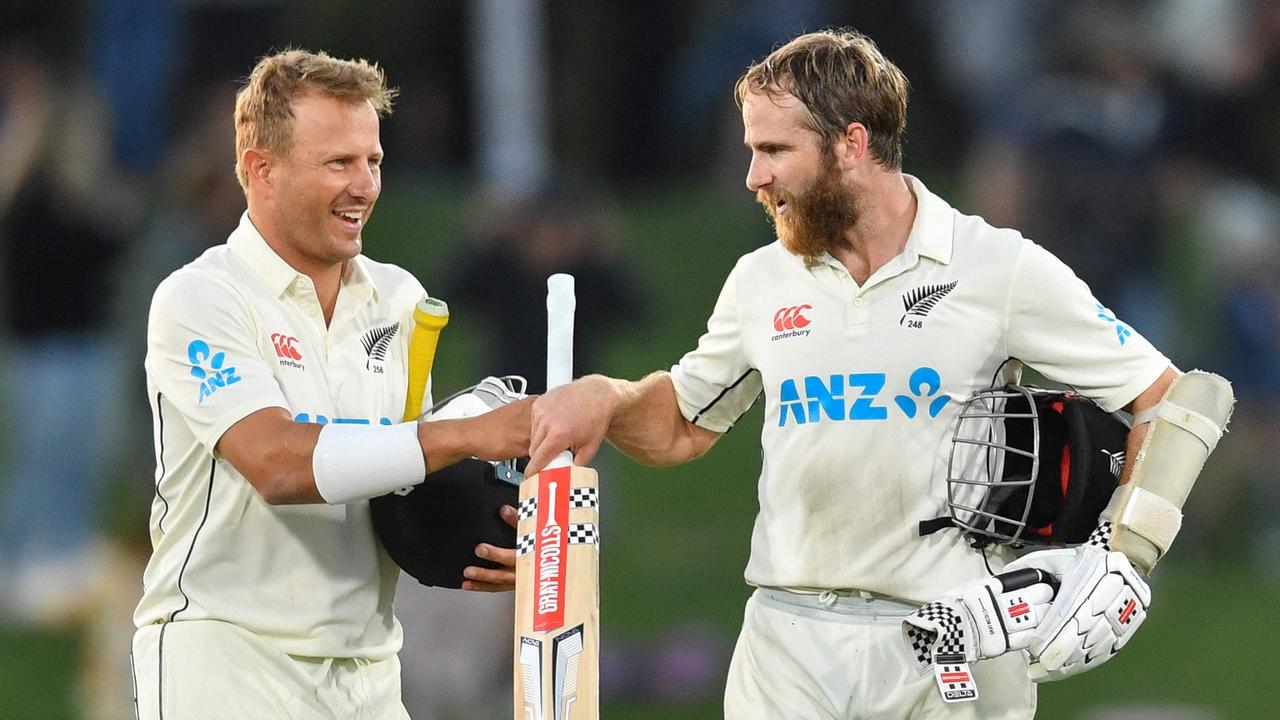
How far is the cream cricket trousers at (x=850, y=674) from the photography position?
11.3ft

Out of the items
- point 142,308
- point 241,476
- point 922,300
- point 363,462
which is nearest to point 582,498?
point 363,462

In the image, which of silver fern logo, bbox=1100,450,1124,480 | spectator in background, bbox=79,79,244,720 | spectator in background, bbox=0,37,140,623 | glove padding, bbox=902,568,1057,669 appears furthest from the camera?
spectator in background, bbox=0,37,140,623

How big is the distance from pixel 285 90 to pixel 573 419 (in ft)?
2.69

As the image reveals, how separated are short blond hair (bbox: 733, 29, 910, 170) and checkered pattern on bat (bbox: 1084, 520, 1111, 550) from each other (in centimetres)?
77

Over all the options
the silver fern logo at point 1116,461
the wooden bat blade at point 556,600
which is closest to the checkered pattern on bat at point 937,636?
the silver fern logo at point 1116,461

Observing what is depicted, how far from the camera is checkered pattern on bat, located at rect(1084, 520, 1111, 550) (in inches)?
133

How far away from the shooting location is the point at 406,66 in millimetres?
9547

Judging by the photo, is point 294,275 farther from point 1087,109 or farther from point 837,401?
point 1087,109

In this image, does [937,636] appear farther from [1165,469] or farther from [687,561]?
[687,561]

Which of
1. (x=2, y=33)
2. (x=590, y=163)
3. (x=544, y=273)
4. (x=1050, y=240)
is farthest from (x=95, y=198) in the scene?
(x=1050, y=240)

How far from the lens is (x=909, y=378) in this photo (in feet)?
11.4

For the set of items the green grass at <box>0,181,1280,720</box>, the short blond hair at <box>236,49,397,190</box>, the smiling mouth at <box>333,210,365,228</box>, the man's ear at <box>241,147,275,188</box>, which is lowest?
the green grass at <box>0,181,1280,720</box>

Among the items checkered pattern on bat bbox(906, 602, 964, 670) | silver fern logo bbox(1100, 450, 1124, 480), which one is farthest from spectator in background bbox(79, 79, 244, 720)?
silver fern logo bbox(1100, 450, 1124, 480)

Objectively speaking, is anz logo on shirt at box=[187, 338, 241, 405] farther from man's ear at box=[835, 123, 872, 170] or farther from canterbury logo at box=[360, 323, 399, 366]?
man's ear at box=[835, 123, 872, 170]
